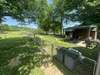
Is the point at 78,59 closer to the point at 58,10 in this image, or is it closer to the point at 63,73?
the point at 63,73

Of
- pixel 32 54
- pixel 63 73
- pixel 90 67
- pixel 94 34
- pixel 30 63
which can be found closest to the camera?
pixel 90 67

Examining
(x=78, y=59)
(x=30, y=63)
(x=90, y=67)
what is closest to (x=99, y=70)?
(x=90, y=67)

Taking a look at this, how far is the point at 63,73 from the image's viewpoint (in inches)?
315

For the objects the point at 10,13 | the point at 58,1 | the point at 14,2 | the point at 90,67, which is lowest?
the point at 90,67

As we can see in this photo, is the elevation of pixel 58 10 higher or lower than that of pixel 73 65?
higher

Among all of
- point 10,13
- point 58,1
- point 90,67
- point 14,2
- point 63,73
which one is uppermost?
point 58,1

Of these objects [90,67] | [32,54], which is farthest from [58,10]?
[90,67]

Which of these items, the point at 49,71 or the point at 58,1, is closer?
the point at 49,71

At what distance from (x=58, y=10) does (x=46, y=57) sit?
3455 centimetres

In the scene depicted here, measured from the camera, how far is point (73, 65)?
8242 millimetres

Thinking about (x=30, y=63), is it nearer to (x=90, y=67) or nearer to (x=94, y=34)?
(x=90, y=67)

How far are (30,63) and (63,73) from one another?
2.01 meters

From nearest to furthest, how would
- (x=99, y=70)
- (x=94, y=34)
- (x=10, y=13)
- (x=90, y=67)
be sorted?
(x=99, y=70)
(x=90, y=67)
(x=10, y=13)
(x=94, y=34)

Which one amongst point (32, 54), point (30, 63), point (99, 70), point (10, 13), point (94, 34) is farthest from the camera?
point (94, 34)
